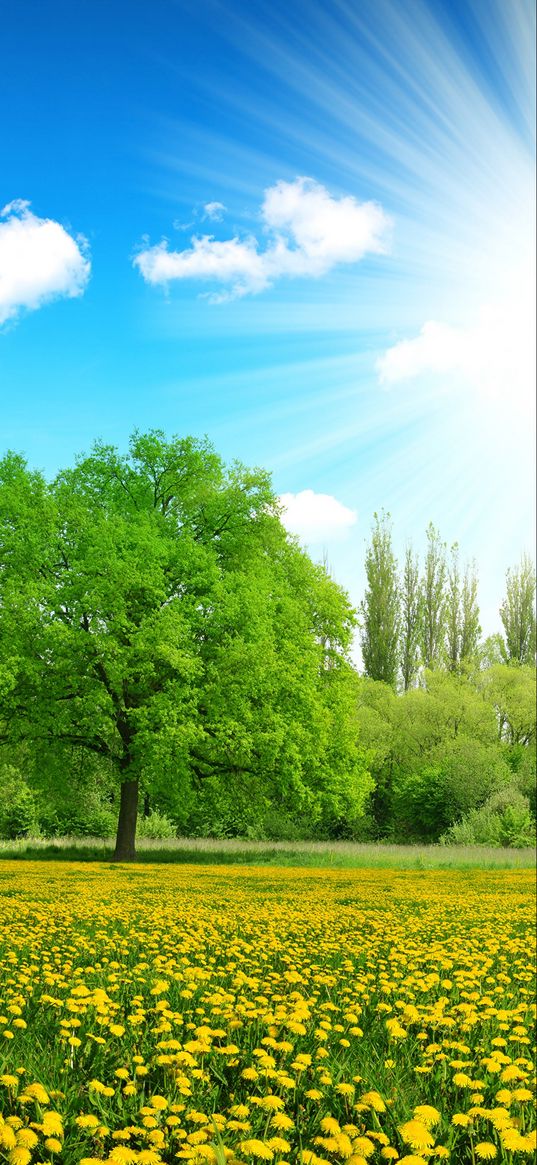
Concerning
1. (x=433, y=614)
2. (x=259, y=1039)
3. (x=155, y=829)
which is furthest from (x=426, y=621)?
(x=259, y=1039)

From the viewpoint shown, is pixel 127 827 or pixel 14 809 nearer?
pixel 127 827

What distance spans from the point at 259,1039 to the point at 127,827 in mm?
19698

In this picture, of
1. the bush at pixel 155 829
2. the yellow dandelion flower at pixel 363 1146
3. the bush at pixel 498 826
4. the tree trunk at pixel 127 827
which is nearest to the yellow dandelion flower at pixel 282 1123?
the yellow dandelion flower at pixel 363 1146

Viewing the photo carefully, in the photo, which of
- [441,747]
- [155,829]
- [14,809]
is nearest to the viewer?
[155,829]

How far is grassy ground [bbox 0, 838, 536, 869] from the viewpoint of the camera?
902 inches

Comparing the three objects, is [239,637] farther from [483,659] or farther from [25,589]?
[483,659]

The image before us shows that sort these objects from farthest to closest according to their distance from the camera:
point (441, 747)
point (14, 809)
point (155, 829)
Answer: point (441, 747)
point (14, 809)
point (155, 829)

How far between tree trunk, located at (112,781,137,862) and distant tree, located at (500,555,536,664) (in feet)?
122

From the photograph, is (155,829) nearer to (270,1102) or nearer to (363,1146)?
(270,1102)

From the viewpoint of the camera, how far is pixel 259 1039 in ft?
13.9

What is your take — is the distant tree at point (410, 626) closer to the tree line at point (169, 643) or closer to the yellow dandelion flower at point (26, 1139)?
the tree line at point (169, 643)

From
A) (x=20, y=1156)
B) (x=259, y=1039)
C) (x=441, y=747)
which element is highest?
(x=441, y=747)

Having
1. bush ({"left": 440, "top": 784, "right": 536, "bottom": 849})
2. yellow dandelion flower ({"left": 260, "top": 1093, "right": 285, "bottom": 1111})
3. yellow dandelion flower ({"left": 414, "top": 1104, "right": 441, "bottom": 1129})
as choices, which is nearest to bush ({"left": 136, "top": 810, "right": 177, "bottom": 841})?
bush ({"left": 440, "top": 784, "right": 536, "bottom": 849})

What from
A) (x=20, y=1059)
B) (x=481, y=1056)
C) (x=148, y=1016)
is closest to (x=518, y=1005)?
(x=481, y=1056)
